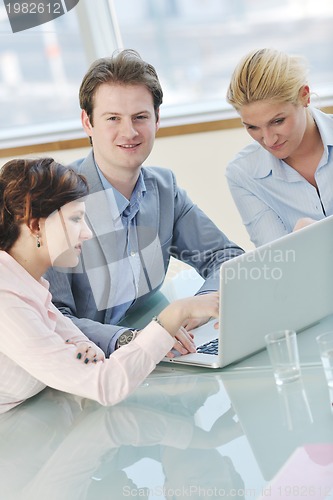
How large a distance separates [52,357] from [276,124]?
99 centimetres

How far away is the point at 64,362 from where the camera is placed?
4.42 feet

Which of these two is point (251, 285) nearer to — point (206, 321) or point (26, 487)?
point (206, 321)

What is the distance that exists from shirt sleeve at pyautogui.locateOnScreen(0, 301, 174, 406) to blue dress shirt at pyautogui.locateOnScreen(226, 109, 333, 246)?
2.93 ft

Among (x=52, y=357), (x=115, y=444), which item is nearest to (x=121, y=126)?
(x=52, y=357)

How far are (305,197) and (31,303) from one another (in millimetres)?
1033

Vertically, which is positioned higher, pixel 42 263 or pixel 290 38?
pixel 42 263

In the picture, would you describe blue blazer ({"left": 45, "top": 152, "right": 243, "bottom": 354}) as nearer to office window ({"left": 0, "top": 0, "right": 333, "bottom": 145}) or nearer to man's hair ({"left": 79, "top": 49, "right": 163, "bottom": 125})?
man's hair ({"left": 79, "top": 49, "right": 163, "bottom": 125})

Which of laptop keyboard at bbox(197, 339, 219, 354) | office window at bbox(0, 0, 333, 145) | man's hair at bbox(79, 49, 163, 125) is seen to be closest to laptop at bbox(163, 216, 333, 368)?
laptop keyboard at bbox(197, 339, 219, 354)

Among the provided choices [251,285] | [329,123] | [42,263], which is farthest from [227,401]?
[329,123]

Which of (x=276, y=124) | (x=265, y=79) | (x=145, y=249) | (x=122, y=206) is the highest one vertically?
(x=265, y=79)

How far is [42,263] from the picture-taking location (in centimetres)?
150

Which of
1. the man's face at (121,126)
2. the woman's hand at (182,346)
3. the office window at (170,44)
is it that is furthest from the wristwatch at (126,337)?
the office window at (170,44)

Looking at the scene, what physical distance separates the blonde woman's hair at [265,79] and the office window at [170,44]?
184 centimetres

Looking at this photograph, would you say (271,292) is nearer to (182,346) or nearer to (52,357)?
(182,346)
